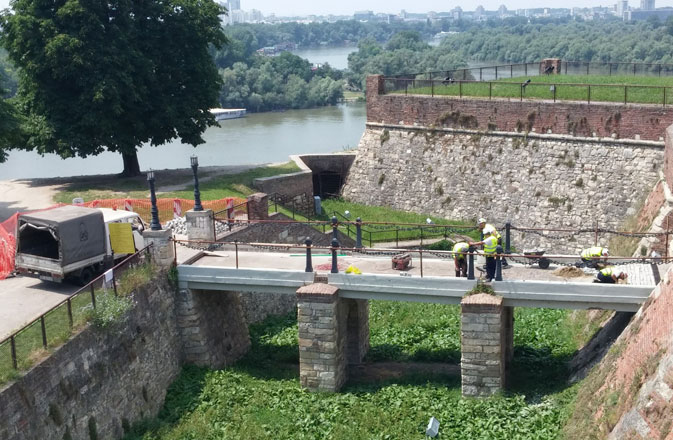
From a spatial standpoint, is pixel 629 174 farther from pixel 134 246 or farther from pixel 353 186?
pixel 134 246

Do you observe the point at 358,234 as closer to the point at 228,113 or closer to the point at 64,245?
the point at 64,245

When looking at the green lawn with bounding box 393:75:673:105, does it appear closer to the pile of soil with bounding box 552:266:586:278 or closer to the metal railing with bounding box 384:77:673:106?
the metal railing with bounding box 384:77:673:106

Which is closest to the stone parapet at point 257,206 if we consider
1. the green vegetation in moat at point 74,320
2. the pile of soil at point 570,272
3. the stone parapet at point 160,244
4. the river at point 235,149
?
the stone parapet at point 160,244

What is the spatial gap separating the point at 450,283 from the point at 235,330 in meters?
5.30

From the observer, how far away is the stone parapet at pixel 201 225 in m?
19.8

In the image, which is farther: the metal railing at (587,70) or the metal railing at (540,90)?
the metal railing at (587,70)

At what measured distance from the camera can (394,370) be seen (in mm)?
18391

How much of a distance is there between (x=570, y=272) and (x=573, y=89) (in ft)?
47.5

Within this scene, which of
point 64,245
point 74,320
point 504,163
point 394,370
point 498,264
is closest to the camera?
point 74,320

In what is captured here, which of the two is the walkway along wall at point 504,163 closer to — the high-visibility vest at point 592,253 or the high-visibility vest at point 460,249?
the high-visibility vest at point 592,253

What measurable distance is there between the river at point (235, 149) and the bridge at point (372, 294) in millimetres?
27537

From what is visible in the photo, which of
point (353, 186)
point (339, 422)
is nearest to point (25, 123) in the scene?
point (353, 186)

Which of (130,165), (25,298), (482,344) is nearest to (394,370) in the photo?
(482,344)

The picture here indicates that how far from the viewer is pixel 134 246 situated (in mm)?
18391
